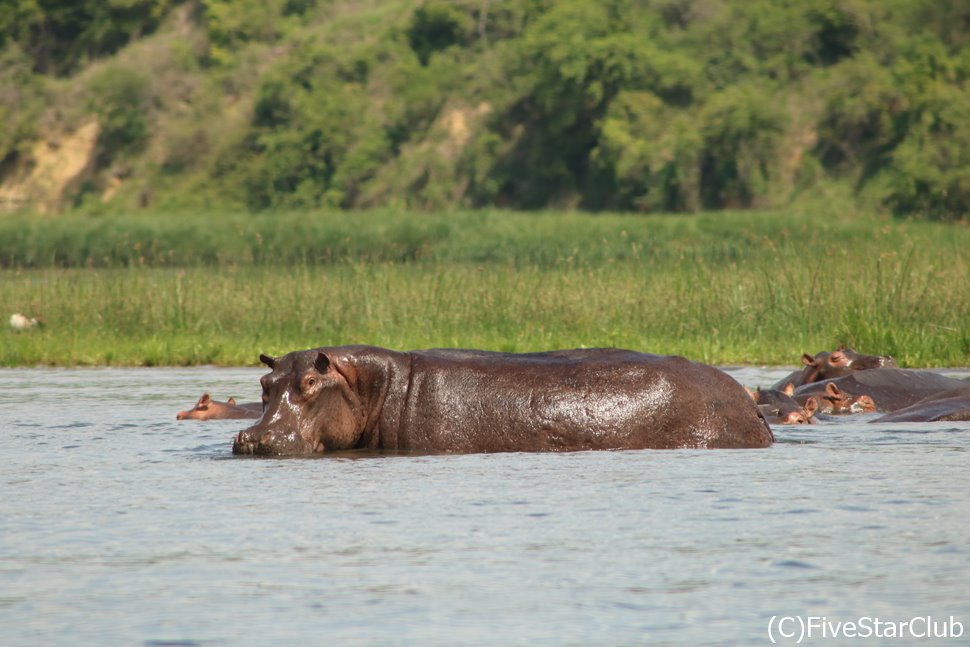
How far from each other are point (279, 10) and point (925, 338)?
49.8 metres

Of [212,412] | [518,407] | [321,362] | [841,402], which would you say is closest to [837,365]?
[841,402]

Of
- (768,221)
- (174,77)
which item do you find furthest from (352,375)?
(174,77)

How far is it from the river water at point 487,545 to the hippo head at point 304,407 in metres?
0.12

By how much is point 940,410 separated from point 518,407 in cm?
244

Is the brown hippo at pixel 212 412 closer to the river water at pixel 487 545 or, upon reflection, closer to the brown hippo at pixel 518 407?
the river water at pixel 487 545

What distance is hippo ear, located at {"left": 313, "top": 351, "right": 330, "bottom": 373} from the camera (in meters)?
6.75

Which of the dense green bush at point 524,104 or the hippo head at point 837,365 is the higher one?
the dense green bush at point 524,104

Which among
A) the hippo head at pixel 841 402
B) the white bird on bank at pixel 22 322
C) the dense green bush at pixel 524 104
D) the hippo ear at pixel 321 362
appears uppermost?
the dense green bush at pixel 524 104

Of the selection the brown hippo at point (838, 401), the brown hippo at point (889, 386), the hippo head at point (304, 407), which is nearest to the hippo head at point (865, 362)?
the brown hippo at point (889, 386)

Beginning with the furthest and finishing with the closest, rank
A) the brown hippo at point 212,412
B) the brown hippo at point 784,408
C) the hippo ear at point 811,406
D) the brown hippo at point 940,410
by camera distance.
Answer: the brown hippo at point 212,412 → the hippo ear at point 811,406 → the brown hippo at point 784,408 → the brown hippo at point 940,410

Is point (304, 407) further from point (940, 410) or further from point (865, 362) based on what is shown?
point (865, 362)

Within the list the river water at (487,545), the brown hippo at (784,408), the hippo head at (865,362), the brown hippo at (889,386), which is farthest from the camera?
the hippo head at (865,362)

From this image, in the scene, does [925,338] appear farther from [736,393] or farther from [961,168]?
[961,168]

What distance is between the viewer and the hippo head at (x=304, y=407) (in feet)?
22.3
